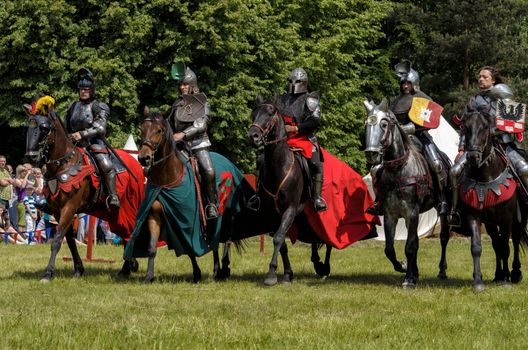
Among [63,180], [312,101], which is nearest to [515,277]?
[312,101]

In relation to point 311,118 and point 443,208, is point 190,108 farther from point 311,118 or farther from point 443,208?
point 443,208

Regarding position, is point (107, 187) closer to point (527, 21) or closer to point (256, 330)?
point (256, 330)

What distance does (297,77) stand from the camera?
1361 cm

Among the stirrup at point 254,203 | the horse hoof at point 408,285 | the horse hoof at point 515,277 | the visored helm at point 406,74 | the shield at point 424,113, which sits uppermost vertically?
the visored helm at point 406,74

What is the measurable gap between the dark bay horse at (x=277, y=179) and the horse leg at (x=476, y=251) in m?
2.48

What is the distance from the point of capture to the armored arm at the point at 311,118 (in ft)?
43.8

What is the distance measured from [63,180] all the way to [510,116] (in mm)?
6310

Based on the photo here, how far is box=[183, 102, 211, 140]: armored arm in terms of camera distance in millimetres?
13465

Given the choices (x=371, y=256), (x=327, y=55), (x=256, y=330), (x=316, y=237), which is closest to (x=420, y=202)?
(x=316, y=237)

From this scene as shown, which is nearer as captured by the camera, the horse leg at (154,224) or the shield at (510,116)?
the shield at (510,116)

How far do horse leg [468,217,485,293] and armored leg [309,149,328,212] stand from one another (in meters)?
2.29

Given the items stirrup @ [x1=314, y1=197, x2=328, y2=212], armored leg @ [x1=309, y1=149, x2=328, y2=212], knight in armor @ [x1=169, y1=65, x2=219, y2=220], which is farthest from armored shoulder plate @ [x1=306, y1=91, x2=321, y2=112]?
knight in armor @ [x1=169, y1=65, x2=219, y2=220]

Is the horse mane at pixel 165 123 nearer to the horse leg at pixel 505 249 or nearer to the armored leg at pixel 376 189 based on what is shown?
the armored leg at pixel 376 189

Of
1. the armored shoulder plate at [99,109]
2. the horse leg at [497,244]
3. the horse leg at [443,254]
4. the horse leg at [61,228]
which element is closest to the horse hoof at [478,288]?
the horse leg at [497,244]
